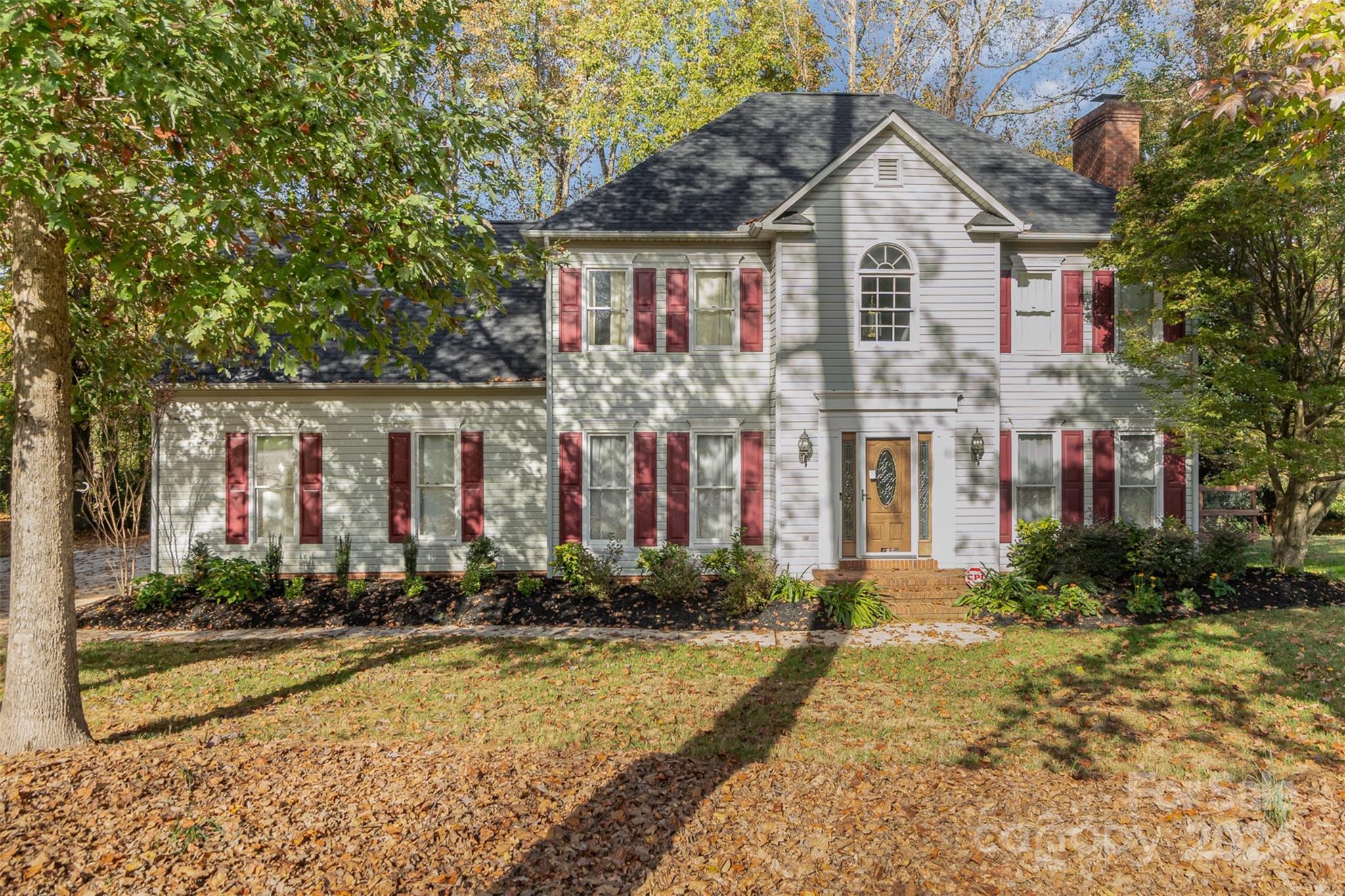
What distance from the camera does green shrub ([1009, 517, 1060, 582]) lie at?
12523 millimetres

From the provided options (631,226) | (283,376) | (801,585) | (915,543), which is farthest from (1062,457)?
(283,376)

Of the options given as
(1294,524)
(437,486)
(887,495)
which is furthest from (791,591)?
(1294,524)

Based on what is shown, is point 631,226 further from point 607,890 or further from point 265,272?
point 607,890

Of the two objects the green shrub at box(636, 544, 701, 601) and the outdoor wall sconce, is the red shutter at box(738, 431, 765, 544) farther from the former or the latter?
the green shrub at box(636, 544, 701, 601)

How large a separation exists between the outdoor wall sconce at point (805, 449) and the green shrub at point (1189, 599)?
18.4 feet

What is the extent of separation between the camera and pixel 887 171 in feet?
41.5

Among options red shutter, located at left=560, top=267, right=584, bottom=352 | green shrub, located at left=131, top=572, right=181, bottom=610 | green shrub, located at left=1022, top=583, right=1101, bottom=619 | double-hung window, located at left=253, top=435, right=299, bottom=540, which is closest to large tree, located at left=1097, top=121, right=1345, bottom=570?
green shrub, located at left=1022, top=583, right=1101, bottom=619

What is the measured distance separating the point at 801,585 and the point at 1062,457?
18.7 ft

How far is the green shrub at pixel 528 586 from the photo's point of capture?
41.9 feet

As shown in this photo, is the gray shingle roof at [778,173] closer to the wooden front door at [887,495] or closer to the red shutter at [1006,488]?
the red shutter at [1006,488]

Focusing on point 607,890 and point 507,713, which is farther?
point 507,713

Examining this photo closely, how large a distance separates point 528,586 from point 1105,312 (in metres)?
Result: 11.1

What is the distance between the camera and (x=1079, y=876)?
4.51 metres

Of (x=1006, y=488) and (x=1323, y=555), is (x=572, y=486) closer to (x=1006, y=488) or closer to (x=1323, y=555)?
(x=1006, y=488)
